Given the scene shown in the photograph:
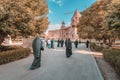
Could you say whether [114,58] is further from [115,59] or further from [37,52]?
[37,52]

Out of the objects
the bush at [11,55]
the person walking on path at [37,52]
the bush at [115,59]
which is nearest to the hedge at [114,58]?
the bush at [115,59]

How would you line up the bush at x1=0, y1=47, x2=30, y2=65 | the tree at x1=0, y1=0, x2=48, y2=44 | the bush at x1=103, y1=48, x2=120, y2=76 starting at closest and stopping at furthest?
the bush at x1=103, y1=48, x2=120, y2=76, the bush at x1=0, y1=47, x2=30, y2=65, the tree at x1=0, y1=0, x2=48, y2=44

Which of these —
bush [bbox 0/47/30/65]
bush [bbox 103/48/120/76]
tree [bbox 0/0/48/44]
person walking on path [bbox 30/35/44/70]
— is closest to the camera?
bush [bbox 103/48/120/76]

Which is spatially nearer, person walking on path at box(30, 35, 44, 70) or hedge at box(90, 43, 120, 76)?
hedge at box(90, 43, 120, 76)

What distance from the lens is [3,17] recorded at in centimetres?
1320

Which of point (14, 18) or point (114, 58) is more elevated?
point (14, 18)

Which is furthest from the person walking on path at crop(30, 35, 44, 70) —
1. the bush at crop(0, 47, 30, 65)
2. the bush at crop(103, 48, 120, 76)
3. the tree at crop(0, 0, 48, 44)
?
the bush at crop(103, 48, 120, 76)

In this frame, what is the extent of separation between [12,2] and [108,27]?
295 inches

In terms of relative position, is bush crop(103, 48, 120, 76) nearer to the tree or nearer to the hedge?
the hedge

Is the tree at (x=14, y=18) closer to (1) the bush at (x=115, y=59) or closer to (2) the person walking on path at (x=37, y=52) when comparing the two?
(2) the person walking on path at (x=37, y=52)

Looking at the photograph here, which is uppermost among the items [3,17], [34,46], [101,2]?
[101,2]

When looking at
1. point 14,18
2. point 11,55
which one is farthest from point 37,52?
point 14,18

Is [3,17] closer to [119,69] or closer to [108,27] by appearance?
[108,27]

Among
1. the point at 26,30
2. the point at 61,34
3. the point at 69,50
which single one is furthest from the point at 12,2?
the point at 61,34
